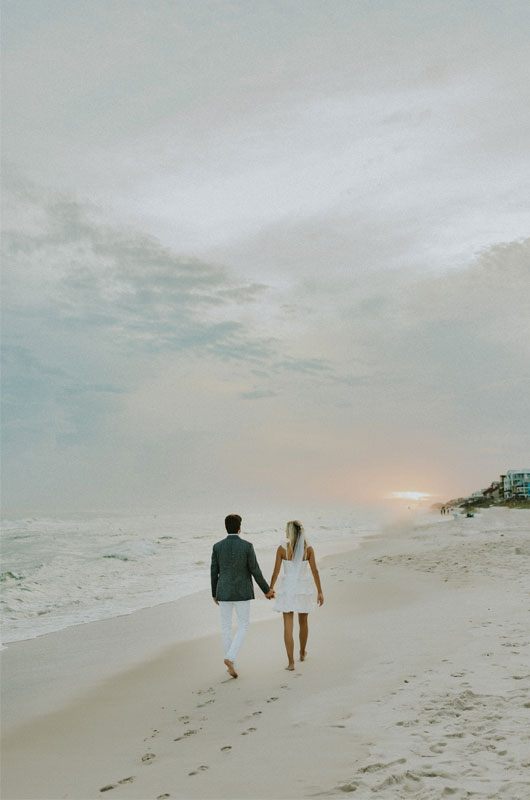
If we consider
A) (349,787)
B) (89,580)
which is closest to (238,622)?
(349,787)

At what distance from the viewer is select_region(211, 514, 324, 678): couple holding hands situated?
8469mm

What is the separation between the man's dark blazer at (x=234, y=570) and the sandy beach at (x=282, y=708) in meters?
1.19

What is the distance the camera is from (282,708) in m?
6.71

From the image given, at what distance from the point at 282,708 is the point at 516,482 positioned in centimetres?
14702

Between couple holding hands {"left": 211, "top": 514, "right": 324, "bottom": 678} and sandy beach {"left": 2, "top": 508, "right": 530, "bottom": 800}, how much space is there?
1.85 feet

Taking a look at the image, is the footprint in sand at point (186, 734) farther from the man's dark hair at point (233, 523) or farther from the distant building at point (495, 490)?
the distant building at point (495, 490)

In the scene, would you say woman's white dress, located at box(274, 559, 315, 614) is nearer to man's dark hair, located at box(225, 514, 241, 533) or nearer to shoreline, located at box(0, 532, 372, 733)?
man's dark hair, located at box(225, 514, 241, 533)

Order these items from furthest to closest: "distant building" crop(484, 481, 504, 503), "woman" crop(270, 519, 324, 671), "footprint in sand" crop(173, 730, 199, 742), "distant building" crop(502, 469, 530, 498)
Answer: "distant building" crop(484, 481, 504, 503)
"distant building" crop(502, 469, 530, 498)
"woman" crop(270, 519, 324, 671)
"footprint in sand" crop(173, 730, 199, 742)

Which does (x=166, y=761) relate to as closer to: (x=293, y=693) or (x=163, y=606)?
(x=293, y=693)

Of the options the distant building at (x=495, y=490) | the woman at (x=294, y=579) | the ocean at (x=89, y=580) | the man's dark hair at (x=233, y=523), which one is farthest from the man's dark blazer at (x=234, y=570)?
the distant building at (x=495, y=490)

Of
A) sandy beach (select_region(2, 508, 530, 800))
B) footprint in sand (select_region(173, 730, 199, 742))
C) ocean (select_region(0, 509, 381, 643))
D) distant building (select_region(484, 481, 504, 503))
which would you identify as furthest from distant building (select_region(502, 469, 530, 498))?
footprint in sand (select_region(173, 730, 199, 742))

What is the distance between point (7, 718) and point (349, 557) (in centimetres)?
1894

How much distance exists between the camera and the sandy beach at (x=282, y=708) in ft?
15.5

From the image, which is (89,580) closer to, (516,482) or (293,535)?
(293,535)
